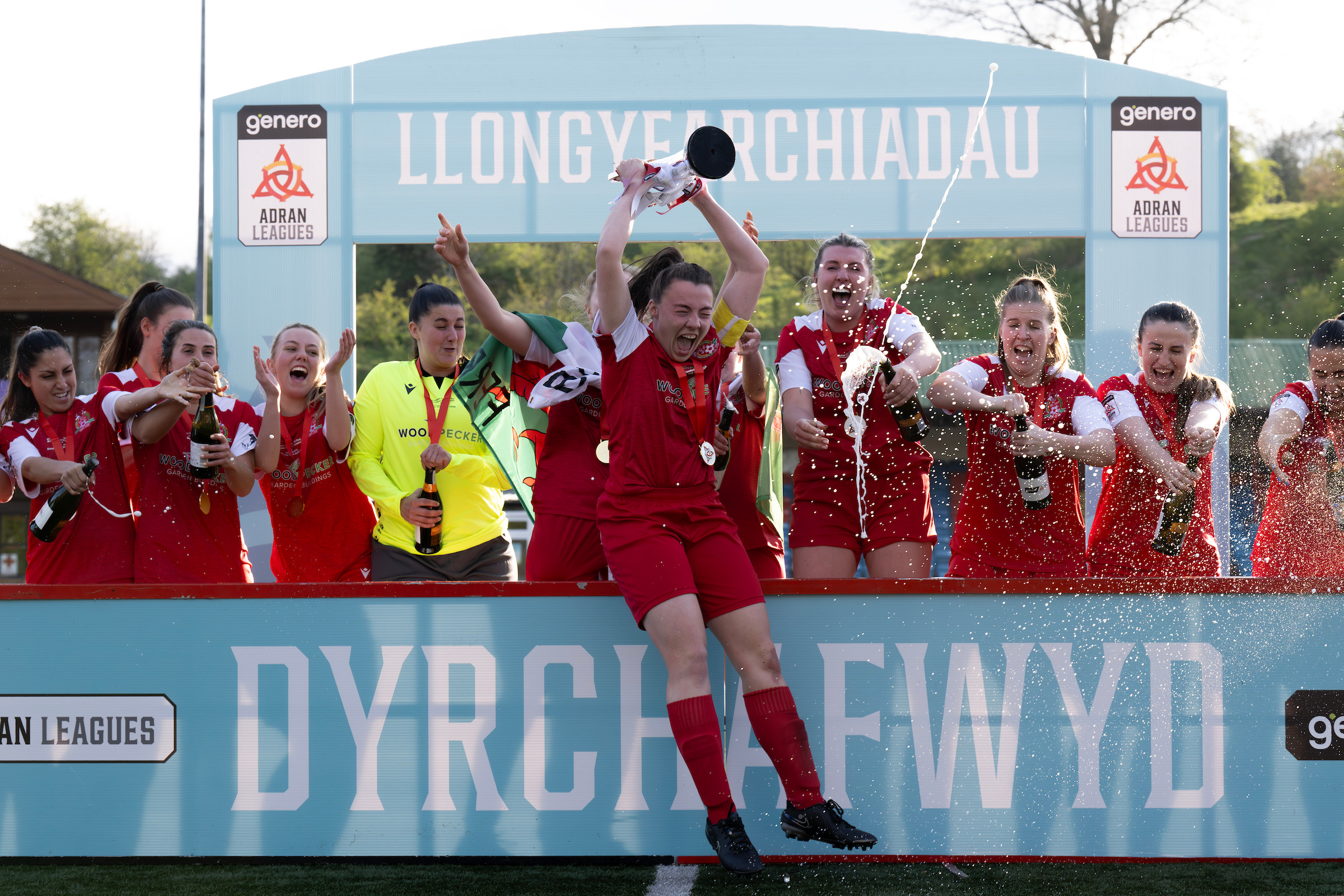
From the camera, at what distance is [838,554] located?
3.74 meters

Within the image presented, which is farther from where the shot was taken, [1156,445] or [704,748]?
[1156,445]

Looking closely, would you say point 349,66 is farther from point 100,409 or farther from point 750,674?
point 750,674

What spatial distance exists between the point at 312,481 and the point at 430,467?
54cm

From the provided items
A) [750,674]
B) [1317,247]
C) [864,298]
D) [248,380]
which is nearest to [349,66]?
[248,380]

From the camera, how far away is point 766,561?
388cm

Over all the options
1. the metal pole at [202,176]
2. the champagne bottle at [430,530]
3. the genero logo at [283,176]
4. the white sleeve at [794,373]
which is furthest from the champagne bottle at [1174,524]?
the metal pole at [202,176]

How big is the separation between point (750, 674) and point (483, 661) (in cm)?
82

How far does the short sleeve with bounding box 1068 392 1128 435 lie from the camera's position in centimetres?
365

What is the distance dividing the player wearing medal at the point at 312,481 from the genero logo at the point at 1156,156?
521 centimetres

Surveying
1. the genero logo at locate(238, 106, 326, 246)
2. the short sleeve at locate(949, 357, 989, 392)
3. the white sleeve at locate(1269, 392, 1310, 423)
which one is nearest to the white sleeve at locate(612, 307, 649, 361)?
the short sleeve at locate(949, 357, 989, 392)

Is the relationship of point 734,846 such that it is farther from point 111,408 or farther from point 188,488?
point 111,408

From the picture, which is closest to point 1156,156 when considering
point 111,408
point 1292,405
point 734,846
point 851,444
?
point 1292,405

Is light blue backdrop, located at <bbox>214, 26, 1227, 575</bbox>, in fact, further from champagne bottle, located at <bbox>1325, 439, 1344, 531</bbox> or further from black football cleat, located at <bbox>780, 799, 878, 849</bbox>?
black football cleat, located at <bbox>780, 799, 878, 849</bbox>

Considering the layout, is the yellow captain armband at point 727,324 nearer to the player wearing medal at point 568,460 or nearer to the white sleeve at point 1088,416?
the player wearing medal at point 568,460
